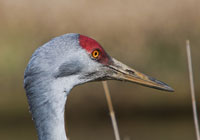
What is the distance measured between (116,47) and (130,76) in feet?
19.6

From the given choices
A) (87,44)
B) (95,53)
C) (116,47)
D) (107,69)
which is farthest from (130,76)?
(116,47)

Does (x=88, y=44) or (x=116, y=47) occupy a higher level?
(x=116, y=47)

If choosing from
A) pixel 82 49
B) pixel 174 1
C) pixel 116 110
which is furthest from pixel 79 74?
pixel 174 1

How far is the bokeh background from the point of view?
32.3 feet

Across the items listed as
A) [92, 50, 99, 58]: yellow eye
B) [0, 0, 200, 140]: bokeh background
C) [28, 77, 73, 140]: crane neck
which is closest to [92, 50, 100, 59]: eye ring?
[92, 50, 99, 58]: yellow eye

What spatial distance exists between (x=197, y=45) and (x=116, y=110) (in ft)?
6.24

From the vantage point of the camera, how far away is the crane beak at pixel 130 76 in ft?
13.6

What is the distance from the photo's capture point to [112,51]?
10039 millimetres

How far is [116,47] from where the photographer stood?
10.1 meters

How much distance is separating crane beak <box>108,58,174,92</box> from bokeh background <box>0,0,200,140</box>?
547 cm

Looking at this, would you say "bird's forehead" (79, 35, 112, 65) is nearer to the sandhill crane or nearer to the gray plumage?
the sandhill crane

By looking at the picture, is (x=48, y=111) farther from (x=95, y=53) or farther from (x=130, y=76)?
(x=130, y=76)

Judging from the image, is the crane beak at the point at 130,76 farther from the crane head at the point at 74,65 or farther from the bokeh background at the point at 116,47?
the bokeh background at the point at 116,47

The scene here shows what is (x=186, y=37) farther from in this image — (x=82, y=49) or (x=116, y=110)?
(x=82, y=49)
